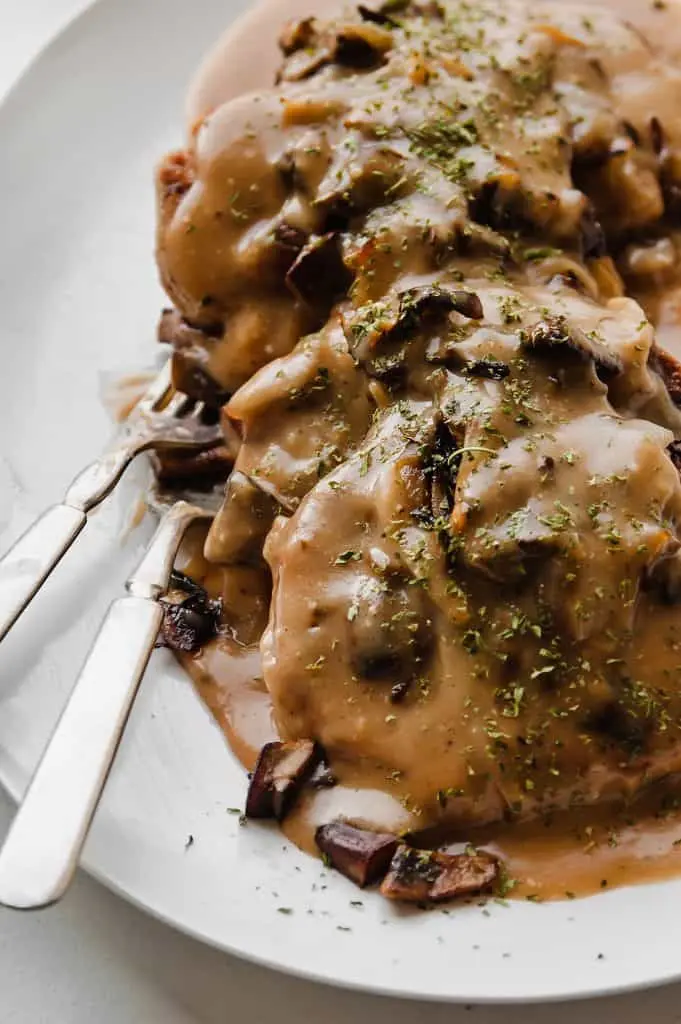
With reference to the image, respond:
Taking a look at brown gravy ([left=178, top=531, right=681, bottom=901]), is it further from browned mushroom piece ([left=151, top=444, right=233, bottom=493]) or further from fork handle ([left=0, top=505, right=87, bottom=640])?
browned mushroom piece ([left=151, top=444, right=233, bottom=493])

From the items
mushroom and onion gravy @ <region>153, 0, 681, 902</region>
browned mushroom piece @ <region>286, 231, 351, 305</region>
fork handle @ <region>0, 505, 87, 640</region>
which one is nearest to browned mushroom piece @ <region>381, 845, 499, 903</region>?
mushroom and onion gravy @ <region>153, 0, 681, 902</region>

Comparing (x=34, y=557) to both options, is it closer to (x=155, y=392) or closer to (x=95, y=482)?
(x=95, y=482)

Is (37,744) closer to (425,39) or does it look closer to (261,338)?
(261,338)

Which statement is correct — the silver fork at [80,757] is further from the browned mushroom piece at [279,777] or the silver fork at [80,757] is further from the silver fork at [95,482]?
the browned mushroom piece at [279,777]

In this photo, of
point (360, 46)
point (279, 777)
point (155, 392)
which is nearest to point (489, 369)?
point (279, 777)

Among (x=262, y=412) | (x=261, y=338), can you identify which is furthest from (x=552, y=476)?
(x=261, y=338)

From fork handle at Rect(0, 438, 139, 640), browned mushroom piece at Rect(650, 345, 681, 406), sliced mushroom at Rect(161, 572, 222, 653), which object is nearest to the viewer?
fork handle at Rect(0, 438, 139, 640)
